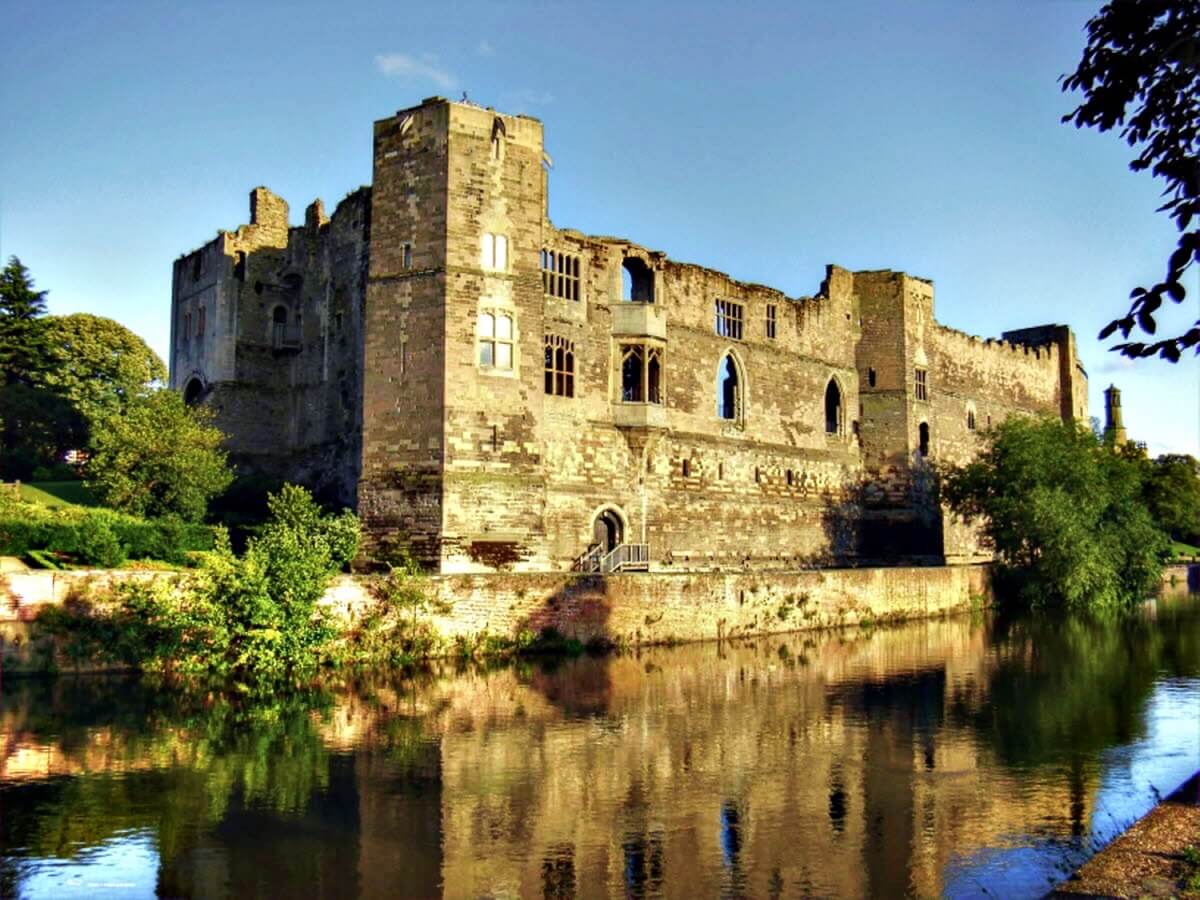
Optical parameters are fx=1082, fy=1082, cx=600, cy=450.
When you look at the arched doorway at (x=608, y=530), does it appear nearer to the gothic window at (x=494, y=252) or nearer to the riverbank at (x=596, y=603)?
the riverbank at (x=596, y=603)

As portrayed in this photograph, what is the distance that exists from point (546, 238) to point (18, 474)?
74.5 feet

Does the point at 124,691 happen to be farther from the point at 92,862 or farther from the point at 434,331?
the point at 434,331

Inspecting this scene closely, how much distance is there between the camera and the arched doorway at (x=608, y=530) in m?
32.2

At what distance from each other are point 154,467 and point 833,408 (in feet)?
84.5

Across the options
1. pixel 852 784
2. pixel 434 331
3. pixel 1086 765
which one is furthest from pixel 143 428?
pixel 1086 765

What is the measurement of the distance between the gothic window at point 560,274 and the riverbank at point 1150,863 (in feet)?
77.0

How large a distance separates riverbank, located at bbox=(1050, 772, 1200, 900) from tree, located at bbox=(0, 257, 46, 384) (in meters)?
43.0

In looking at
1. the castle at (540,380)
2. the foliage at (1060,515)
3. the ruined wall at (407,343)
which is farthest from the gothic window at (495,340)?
the foliage at (1060,515)

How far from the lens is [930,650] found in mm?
27531

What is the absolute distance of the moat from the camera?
10.4 meters

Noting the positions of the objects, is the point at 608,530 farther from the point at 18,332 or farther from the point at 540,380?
the point at 18,332

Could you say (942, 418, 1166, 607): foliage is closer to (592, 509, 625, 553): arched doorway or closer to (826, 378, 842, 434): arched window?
(826, 378, 842, 434): arched window

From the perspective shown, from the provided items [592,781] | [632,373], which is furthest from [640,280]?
[592,781]

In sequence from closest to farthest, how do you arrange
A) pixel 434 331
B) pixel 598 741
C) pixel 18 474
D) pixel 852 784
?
pixel 852 784 → pixel 598 741 → pixel 434 331 → pixel 18 474
